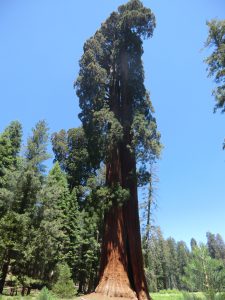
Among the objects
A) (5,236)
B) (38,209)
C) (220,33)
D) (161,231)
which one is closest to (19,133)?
(38,209)

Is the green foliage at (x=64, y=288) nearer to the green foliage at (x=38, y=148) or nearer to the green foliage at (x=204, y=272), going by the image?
the green foliage at (x=38, y=148)

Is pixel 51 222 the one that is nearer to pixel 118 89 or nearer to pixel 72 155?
pixel 118 89

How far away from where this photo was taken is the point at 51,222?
66.4 feet

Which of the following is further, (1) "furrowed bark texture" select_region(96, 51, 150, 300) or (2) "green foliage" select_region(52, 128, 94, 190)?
(2) "green foliage" select_region(52, 128, 94, 190)

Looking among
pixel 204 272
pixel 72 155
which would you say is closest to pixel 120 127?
pixel 204 272

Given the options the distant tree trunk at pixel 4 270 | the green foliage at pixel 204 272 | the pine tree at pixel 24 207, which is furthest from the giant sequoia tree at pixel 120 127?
the green foliage at pixel 204 272

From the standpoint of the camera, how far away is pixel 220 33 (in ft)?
43.1

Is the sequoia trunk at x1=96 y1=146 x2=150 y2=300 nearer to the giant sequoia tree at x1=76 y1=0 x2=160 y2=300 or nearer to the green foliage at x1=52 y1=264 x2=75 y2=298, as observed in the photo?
the giant sequoia tree at x1=76 y1=0 x2=160 y2=300

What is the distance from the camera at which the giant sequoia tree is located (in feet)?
46.7

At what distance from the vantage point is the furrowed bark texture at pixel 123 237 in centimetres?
1330

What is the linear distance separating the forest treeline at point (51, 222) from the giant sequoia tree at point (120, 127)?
5.12ft

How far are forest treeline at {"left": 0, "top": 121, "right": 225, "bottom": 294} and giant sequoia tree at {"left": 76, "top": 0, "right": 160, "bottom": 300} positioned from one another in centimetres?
156

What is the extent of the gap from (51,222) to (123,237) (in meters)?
7.62

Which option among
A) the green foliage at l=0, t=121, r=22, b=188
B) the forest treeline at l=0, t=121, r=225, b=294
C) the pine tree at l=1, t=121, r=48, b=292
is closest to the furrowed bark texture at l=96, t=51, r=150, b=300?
the forest treeline at l=0, t=121, r=225, b=294
